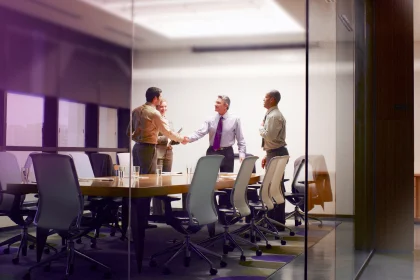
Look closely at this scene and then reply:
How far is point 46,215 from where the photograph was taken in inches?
77.7

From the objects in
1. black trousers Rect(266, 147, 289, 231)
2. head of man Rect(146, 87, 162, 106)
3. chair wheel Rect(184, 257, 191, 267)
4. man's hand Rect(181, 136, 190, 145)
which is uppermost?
head of man Rect(146, 87, 162, 106)

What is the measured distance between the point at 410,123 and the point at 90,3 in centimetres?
492

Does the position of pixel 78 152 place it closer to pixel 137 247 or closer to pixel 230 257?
pixel 137 247

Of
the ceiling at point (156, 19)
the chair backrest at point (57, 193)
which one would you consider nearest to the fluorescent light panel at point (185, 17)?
the ceiling at point (156, 19)

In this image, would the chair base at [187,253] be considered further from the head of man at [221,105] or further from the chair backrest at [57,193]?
the head of man at [221,105]

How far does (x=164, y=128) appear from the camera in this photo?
243 cm

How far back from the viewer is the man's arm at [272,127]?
528cm

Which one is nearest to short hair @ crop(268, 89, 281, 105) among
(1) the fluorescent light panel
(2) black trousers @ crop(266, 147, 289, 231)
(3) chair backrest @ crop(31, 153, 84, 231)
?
(2) black trousers @ crop(266, 147, 289, 231)

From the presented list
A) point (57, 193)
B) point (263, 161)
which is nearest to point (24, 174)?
point (57, 193)

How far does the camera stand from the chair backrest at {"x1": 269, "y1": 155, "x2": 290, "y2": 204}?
17.0ft

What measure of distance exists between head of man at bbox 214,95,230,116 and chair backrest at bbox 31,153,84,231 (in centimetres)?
104

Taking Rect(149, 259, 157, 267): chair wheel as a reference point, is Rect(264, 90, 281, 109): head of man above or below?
above

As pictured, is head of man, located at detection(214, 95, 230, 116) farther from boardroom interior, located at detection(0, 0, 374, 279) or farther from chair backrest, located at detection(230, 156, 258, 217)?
chair backrest, located at detection(230, 156, 258, 217)

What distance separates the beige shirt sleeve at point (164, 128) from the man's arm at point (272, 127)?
2.72 metres
